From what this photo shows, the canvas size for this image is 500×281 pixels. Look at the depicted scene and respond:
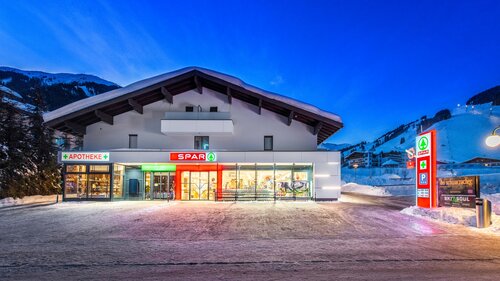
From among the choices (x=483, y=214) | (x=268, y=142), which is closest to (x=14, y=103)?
(x=268, y=142)

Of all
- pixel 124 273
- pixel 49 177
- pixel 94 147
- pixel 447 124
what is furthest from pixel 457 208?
pixel 447 124

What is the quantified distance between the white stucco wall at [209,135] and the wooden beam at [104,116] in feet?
1.82

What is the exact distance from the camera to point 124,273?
7180 mm

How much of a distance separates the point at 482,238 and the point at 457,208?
563 centimetres

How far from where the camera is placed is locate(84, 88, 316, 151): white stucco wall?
1150 inches

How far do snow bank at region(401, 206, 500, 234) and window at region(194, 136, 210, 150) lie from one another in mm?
15787

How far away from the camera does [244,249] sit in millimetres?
9625

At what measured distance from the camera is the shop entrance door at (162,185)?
28.3 m

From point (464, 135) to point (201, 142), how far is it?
116 metres

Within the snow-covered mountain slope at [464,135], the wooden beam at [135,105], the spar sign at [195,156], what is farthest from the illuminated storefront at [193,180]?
the snow-covered mountain slope at [464,135]

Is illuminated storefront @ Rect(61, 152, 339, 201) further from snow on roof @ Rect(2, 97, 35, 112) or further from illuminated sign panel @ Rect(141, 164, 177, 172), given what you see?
snow on roof @ Rect(2, 97, 35, 112)

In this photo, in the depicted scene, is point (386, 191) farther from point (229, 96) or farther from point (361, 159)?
point (361, 159)

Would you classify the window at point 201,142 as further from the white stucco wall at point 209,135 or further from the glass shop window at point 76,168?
the glass shop window at point 76,168

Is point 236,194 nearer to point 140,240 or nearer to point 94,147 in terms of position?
point 94,147
